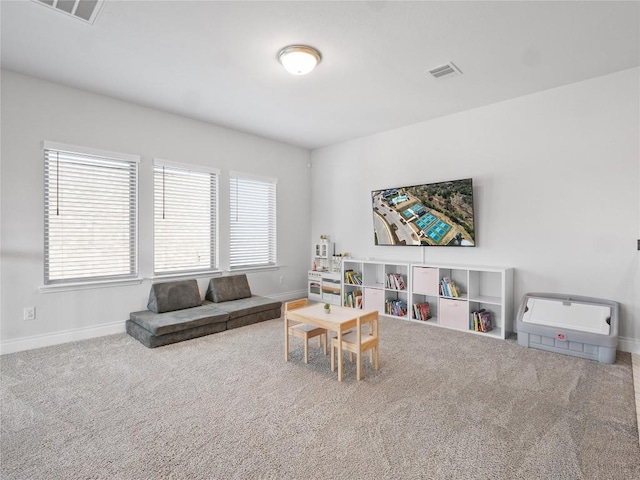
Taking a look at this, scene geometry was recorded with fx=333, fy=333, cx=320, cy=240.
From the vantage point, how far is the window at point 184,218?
14.5 ft

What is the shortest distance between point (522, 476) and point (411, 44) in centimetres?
315

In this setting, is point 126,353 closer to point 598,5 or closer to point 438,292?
point 438,292

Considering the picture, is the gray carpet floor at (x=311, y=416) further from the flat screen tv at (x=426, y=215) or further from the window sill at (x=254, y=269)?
the window sill at (x=254, y=269)

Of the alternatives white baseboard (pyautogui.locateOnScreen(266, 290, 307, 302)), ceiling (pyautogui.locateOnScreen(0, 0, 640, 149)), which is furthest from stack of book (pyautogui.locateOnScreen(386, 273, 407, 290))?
ceiling (pyautogui.locateOnScreen(0, 0, 640, 149))

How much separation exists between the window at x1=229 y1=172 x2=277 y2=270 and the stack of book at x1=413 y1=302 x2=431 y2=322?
8.31ft

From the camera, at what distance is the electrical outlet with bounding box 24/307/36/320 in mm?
3451

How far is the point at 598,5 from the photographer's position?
242cm

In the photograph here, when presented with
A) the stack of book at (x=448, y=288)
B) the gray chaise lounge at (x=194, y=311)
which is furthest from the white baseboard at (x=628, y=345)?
the gray chaise lounge at (x=194, y=311)

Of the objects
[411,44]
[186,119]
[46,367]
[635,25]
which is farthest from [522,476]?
[186,119]

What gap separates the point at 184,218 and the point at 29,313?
6.42ft

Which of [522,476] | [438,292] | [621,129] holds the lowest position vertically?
[522,476]

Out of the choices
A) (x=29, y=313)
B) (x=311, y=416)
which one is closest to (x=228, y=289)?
(x=29, y=313)

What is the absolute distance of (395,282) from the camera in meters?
4.82

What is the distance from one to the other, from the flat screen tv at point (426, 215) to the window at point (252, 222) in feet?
5.90
